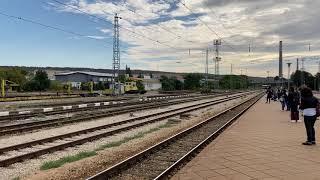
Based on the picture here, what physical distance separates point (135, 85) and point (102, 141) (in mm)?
75937

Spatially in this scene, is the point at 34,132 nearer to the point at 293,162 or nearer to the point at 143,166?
the point at 143,166

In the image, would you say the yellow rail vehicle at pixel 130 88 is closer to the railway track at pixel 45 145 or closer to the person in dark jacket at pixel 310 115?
the railway track at pixel 45 145

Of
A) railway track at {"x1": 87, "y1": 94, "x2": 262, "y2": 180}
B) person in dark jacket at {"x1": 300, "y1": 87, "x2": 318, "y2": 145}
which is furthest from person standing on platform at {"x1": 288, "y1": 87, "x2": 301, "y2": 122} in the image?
person in dark jacket at {"x1": 300, "y1": 87, "x2": 318, "y2": 145}

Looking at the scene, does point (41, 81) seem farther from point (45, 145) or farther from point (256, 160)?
point (256, 160)

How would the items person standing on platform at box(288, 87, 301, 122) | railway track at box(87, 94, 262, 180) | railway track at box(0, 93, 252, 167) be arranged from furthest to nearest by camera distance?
person standing on platform at box(288, 87, 301, 122), railway track at box(0, 93, 252, 167), railway track at box(87, 94, 262, 180)

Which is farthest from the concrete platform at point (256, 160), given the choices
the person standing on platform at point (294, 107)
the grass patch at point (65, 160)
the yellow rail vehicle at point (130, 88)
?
the yellow rail vehicle at point (130, 88)

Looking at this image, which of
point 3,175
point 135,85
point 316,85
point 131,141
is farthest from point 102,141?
point 316,85

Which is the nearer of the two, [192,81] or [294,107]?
[294,107]

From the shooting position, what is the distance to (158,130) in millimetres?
21203

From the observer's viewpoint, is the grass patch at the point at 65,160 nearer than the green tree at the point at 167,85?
Yes

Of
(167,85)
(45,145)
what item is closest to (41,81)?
(167,85)

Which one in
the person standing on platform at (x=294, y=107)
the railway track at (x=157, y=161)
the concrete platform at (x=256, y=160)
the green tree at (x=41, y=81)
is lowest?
the railway track at (x=157, y=161)

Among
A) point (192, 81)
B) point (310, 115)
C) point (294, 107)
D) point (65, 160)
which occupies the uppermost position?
point (192, 81)

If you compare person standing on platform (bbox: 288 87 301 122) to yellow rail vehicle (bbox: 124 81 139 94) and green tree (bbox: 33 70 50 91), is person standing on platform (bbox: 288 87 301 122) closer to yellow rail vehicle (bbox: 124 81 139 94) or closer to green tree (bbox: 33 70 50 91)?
yellow rail vehicle (bbox: 124 81 139 94)
